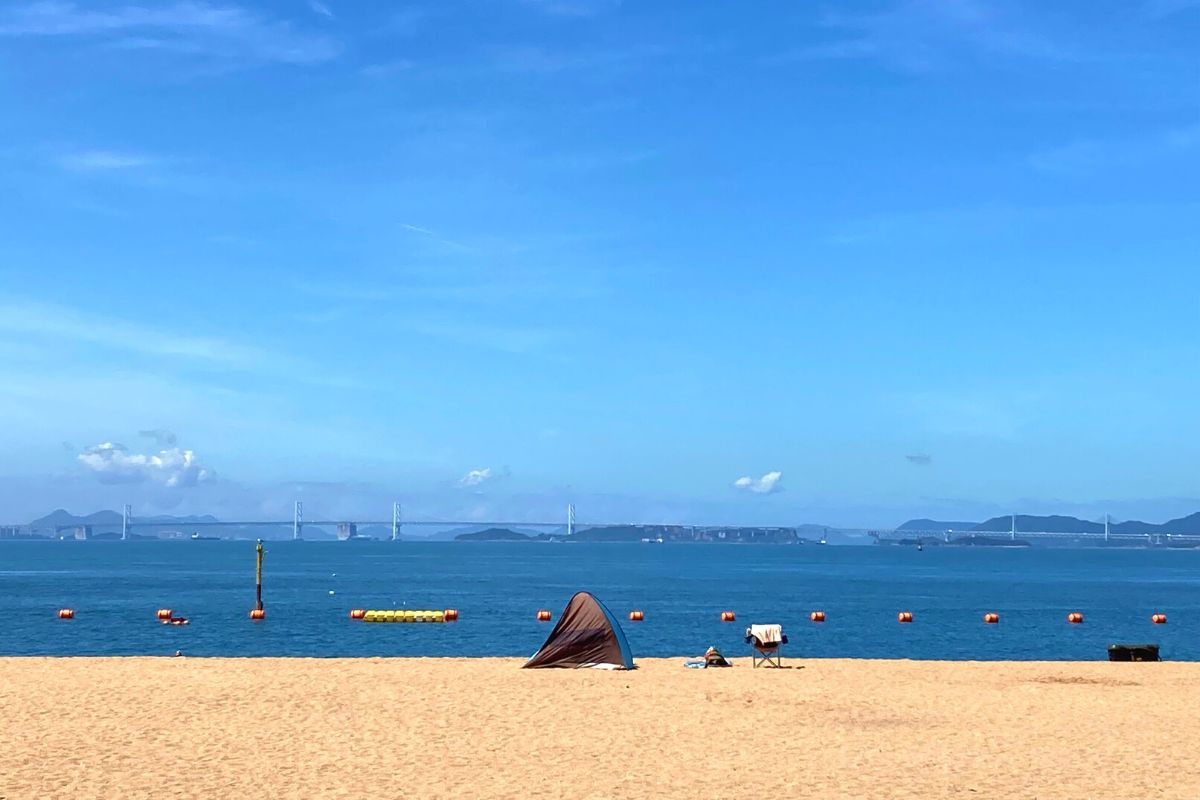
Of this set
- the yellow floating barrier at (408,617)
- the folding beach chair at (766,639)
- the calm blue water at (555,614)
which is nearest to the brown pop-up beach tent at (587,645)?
the folding beach chair at (766,639)

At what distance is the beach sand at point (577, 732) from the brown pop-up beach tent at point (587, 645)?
1174 mm

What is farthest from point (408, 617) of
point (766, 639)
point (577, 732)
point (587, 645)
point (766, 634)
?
point (577, 732)

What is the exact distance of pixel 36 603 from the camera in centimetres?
10300

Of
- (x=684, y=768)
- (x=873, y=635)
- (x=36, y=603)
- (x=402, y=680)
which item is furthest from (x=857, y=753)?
(x=36, y=603)

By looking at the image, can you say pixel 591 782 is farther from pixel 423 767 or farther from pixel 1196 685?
pixel 1196 685

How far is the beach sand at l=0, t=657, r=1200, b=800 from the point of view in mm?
20422

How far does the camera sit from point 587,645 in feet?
126

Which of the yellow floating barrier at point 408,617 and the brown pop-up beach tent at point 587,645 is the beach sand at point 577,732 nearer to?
the brown pop-up beach tent at point 587,645

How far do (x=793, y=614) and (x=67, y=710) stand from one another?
75422 mm

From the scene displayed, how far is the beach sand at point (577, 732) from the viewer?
20.4 meters

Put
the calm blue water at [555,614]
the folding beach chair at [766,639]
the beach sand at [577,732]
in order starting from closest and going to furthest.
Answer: the beach sand at [577,732] → the folding beach chair at [766,639] → the calm blue water at [555,614]

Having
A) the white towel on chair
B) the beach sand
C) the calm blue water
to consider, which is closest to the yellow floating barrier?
the calm blue water

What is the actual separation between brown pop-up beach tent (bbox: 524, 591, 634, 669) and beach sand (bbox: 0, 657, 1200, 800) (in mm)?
1174

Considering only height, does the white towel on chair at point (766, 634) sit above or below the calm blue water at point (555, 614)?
above
